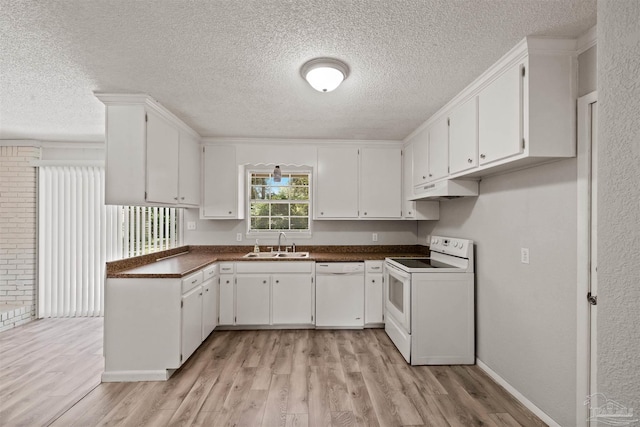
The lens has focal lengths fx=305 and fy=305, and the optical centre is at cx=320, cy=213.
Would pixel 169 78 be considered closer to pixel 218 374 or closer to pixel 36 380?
pixel 218 374

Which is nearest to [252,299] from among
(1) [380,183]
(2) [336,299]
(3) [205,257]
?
(3) [205,257]

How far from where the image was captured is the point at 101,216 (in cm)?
414

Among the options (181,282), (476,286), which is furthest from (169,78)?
(476,286)

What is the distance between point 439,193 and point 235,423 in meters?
2.51

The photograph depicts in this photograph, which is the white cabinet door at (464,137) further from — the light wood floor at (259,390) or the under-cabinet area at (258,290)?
the light wood floor at (259,390)

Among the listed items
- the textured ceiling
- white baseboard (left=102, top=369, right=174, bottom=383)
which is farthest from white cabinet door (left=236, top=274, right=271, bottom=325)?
the textured ceiling

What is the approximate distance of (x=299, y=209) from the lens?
444 centimetres

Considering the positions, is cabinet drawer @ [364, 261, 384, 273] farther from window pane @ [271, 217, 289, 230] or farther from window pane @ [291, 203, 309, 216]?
window pane @ [271, 217, 289, 230]

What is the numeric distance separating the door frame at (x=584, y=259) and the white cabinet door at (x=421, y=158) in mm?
1593

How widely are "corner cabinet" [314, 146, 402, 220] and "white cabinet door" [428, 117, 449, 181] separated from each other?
0.90 meters

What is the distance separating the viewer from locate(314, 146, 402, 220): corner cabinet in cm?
405

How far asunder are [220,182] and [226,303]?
1.53 m

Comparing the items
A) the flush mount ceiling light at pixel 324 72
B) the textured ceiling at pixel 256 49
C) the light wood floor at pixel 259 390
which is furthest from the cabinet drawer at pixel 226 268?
the flush mount ceiling light at pixel 324 72

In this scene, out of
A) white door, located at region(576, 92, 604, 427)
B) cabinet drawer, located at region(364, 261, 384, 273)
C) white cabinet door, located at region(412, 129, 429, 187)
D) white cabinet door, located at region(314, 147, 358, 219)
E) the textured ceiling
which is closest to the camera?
the textured ceiling
